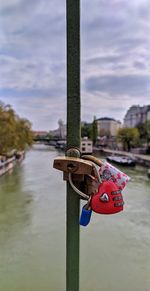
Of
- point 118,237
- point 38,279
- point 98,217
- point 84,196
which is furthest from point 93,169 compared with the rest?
point 98,217

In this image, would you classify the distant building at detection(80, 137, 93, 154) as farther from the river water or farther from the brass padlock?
the river water

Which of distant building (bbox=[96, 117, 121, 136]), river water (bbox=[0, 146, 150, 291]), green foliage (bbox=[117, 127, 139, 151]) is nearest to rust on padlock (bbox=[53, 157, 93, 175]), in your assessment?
river water (bbox=[0, 146, 150, 291])

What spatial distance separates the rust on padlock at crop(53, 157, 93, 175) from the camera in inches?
18.7

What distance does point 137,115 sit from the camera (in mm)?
28016

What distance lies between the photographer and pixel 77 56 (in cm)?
49

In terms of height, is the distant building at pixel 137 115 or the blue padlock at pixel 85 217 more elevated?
the distant building at pixel 137 115

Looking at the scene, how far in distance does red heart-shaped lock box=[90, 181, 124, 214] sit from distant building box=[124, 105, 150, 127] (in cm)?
2397

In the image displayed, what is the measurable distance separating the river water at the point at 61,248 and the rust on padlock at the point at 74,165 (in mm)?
1276

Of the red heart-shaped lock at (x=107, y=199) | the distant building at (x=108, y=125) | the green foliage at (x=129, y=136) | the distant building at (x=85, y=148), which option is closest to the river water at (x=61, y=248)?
the distant building at (x=85, y=148)

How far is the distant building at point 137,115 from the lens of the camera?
2538 centimetres

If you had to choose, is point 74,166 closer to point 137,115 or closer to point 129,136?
point 129,136

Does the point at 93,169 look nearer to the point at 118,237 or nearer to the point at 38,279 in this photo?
the point at 38,279

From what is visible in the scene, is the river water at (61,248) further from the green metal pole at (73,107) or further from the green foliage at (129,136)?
the green foliage at (129,136)

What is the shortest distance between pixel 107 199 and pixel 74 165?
0.09 meters
